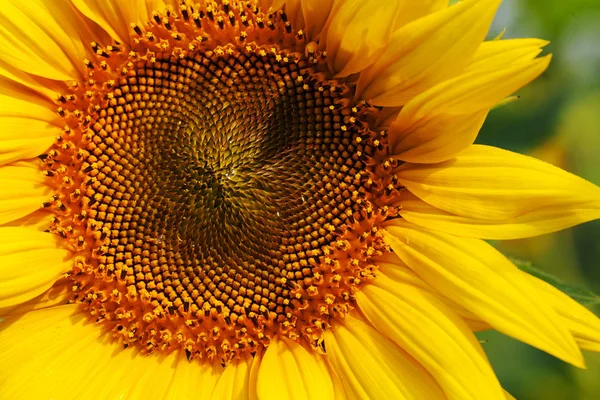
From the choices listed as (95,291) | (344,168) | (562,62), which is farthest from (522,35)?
(95,291)

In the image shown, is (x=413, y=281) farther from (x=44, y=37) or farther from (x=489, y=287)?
(x=44, y=37)

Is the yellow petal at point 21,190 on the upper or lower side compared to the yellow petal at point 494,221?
lower

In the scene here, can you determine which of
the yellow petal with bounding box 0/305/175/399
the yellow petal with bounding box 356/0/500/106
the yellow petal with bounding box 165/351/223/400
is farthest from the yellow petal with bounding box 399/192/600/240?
the yellow petal with bounding box 0/305/175/399

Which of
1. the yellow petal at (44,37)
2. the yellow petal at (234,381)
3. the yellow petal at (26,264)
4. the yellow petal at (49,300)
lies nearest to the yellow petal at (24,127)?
the yellow petal at (44,37)

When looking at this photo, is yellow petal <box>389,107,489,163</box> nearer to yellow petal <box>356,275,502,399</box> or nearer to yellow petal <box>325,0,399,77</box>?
yellow petal <box>325,0,399,77</box>

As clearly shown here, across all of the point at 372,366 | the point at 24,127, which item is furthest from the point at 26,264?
the point at 372,366

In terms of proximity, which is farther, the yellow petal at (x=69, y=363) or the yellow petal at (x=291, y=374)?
the yellow petal at (x=69, y=363)

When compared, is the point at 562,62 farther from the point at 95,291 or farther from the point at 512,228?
the point at 95,291

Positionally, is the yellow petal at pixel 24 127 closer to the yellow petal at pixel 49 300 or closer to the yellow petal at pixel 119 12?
the yellow petal at pixel 119 12
